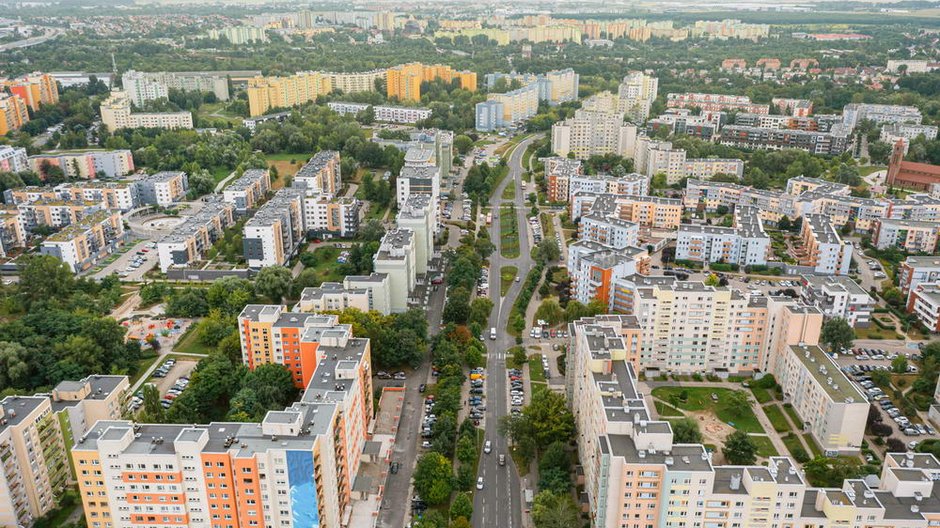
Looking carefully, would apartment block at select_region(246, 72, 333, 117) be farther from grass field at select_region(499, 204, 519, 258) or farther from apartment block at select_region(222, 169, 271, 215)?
grass field at select_region(499, 204, 519, 258)

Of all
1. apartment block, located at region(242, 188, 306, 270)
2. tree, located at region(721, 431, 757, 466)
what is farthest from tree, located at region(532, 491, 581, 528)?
apartment block, located at region(242, 188, 306, 270)

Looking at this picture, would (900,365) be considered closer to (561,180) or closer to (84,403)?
(561,180)

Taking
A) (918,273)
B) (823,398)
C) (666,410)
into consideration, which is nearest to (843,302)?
(918,273)

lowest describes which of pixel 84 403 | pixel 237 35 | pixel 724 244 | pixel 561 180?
pixel 724 244

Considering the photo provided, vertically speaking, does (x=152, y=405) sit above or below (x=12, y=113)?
below

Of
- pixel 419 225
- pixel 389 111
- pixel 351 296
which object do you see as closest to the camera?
pixel 351 296

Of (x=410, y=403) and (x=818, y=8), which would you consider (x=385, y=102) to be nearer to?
(x=410, y=403)

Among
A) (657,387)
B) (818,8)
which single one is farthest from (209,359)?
(818,8)
